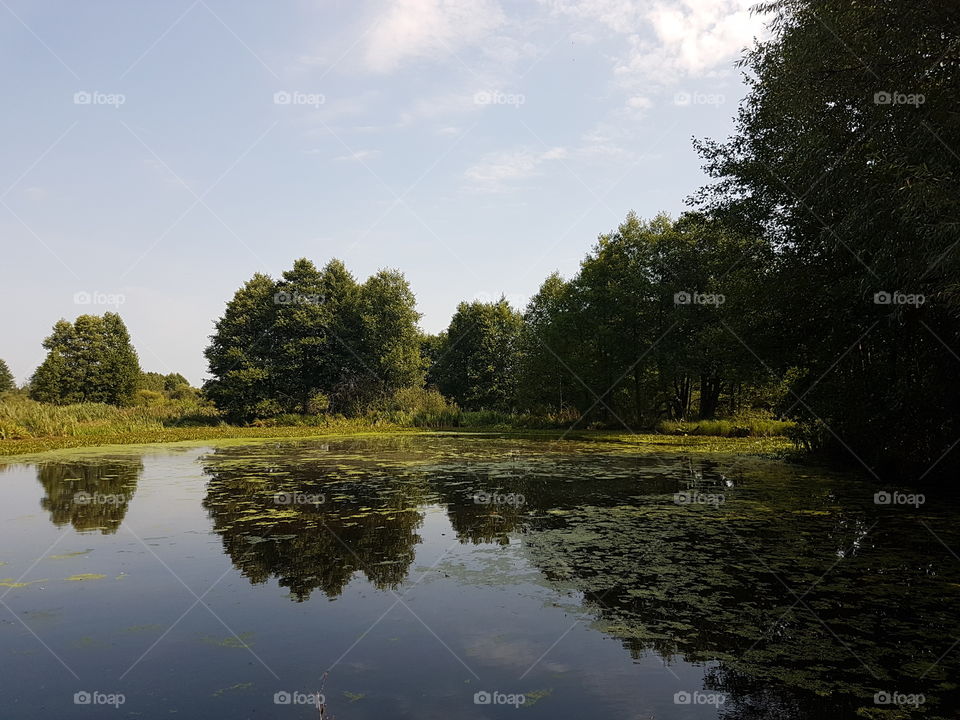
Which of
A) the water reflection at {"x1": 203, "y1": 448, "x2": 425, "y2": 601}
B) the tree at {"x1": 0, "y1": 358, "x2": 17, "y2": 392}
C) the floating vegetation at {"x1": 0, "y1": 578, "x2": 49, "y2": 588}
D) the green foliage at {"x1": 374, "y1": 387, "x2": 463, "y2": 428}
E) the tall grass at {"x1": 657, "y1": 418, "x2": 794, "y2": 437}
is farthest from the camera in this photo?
the tree at {"x1": 0, "y1": 358, "x2": 17, "y2": 392}

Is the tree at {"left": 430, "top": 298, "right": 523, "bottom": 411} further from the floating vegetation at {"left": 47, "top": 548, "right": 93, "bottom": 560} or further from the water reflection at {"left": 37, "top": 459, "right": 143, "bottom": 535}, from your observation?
the floating vegetation at {"left": 47, "top": 548, "right": 93, "bottom": 560}

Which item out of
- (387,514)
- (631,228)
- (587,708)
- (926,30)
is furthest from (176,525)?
(631,228)

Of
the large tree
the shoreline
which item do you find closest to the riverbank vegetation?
the large tree

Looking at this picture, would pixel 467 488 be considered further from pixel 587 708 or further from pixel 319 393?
pixel 319 393

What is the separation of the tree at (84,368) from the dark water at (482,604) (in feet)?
184

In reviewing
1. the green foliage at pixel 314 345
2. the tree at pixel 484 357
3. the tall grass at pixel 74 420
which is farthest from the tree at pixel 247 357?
the tree at pixel 484 357

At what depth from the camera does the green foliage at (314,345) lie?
4450 cm

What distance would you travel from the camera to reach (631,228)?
3891 cm

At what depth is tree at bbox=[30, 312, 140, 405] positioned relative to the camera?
60.7 metres

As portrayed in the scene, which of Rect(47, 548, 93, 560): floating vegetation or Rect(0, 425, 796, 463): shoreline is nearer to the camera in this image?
Rect(47, 548, 93, 560): floating vegetation

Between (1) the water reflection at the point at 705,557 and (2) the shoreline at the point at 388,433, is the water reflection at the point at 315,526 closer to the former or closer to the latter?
(1) the water reflection at the point at 705,557

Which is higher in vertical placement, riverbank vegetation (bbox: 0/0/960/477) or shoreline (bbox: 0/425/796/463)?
riverbank vegetation (bbox: 0/0/960/477)

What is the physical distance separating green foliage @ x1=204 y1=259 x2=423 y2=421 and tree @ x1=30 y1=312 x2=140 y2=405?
25.1 meters

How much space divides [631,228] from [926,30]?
26927 millimetres
